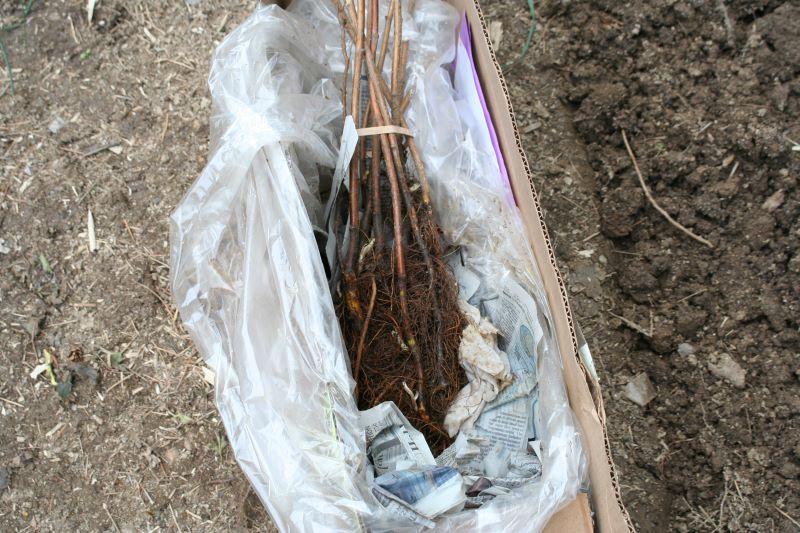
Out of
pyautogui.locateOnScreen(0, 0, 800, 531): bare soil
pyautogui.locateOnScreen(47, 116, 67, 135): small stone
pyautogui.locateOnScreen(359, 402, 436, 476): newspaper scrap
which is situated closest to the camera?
pyautogui.locateOnScreen(359, 402, 436, 476): newspaper scrap

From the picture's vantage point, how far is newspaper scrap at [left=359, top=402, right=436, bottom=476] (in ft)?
3.52

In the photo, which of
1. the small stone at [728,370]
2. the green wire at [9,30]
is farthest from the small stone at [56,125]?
the small stone at [728,370]

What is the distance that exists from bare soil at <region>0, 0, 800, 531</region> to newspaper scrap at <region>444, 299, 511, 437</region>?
1.18 ft

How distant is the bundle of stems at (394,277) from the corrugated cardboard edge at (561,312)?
185mm

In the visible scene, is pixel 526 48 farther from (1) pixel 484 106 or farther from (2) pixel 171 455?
(2) pixel 171 455

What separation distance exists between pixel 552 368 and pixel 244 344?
57cm

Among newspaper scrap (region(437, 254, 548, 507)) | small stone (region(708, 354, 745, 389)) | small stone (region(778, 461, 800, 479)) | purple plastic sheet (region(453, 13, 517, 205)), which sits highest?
purple plastic sheet (region(453, 13, 517, 205))

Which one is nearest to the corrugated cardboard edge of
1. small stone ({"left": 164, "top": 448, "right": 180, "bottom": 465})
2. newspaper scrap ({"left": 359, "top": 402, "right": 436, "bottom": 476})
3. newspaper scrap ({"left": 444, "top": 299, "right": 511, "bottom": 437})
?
newspaper scrap ({"left": 444, "top": 299, "right": 511, "bottom": 437})

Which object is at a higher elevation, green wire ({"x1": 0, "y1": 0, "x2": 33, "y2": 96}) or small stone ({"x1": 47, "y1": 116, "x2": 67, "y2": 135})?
green wire ({"x1": 0, "y1": 0, "x2": 33, "y2": 96})

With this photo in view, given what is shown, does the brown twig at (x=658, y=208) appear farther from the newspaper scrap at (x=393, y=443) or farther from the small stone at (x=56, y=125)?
the small stone at (x=56, y=125)

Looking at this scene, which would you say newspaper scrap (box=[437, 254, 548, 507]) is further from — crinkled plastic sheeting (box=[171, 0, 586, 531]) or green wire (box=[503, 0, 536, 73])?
green wire (box=[503, 0, 536, 73])

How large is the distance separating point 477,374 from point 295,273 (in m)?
0.43

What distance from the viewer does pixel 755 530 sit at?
1.26m

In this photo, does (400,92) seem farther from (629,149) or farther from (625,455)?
(625,455)
